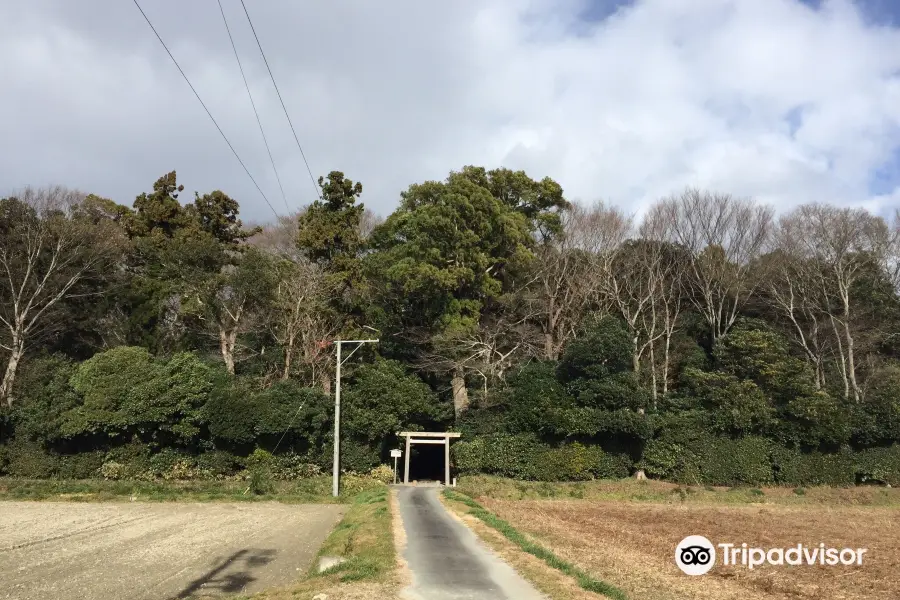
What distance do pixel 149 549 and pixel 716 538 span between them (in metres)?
13.1

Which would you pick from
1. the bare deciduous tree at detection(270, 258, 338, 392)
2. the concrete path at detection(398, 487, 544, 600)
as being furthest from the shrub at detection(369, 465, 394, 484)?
the concrete path at detection(398, 487, 544, 600)

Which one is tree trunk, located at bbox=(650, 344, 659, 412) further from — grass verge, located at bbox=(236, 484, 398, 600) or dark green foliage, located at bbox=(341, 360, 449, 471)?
grass verge, located at bbox=(236, 484, 398, 600)

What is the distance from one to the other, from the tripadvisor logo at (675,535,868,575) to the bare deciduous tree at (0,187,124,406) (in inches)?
1241

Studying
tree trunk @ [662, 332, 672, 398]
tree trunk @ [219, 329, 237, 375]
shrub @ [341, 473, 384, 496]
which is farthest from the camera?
→ tree trunk @ [662, 332, 672, 398]

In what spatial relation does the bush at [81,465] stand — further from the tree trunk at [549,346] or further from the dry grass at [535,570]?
the tree trunk at [549,346]

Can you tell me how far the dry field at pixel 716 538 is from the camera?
878cm

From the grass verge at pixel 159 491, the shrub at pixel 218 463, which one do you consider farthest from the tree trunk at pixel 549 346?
the shrub at pixel 218 463

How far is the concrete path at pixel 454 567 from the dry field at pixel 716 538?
1.45 m

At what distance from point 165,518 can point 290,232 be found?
1087 inches

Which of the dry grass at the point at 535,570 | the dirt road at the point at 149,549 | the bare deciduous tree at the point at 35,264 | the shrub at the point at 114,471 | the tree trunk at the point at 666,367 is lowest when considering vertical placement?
the shrub at the point at 114,471

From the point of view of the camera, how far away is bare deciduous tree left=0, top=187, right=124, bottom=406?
3012cm

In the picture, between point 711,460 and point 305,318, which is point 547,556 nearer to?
point 711,460

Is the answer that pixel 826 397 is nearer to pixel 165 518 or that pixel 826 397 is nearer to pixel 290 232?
pixel 165 518

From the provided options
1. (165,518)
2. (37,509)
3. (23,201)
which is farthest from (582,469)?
(23,201)
